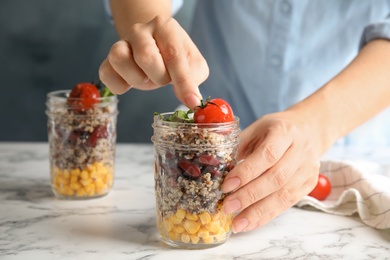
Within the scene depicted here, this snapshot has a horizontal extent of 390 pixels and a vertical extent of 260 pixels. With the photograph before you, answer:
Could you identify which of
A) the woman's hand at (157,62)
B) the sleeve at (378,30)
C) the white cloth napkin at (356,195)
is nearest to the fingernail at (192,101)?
the woman's hand at (157,62)

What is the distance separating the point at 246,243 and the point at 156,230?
0.16 metres

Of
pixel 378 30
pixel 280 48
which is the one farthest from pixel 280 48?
pixel 378 30

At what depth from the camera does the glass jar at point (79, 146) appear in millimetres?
1230

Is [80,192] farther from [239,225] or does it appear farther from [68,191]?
[239,225]

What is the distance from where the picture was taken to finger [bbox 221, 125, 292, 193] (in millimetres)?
996

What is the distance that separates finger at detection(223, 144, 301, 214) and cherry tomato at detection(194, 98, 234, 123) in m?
0.11

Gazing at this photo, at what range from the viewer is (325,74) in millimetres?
1710

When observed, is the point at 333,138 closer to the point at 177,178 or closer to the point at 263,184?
the point at 263,184

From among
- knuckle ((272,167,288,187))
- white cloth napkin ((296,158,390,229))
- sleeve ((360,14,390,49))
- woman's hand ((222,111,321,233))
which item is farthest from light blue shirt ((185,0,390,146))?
knuckle ((272,167,288,187))

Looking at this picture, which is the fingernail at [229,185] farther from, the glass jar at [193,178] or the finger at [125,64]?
the finger at [125,64]

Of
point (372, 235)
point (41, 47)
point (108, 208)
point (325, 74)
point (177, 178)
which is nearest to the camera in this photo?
point (177, 178)

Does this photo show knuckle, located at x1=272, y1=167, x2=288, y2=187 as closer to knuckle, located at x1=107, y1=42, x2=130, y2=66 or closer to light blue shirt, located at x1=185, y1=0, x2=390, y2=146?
knuckle, located at x1=107, y1=42, x2=130, y2=66

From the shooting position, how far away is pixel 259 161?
3.36 ft

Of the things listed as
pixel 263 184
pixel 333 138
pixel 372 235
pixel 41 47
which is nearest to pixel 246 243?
pixel 263 184
